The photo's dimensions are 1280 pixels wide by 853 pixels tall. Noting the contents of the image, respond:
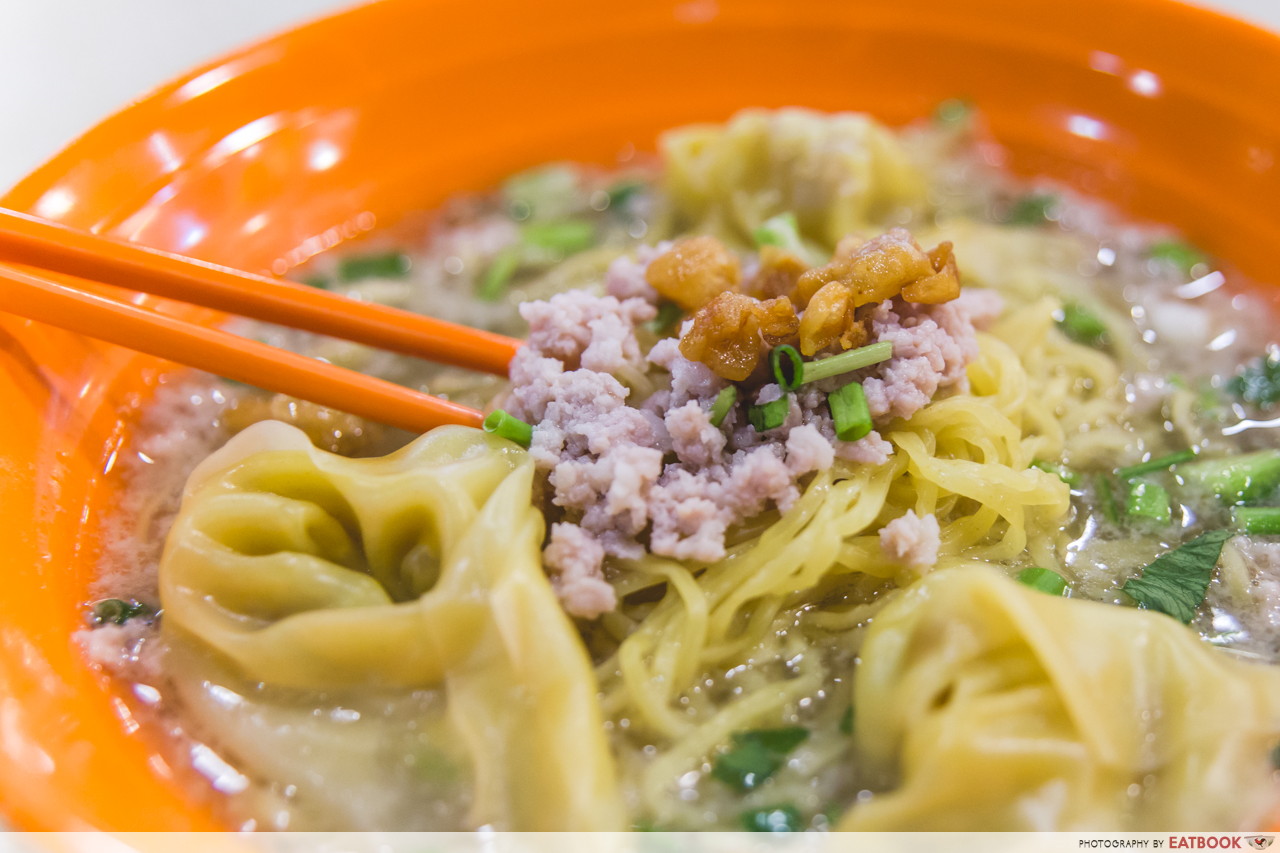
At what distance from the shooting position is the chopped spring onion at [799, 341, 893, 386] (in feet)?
6.01

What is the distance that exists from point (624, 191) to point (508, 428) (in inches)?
58.7

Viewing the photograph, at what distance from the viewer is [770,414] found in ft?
6.06

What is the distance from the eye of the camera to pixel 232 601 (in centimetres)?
187

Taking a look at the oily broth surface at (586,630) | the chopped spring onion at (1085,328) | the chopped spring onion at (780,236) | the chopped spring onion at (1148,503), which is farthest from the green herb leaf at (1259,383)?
the chopped spring onion at (780,236)

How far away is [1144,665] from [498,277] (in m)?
2.01

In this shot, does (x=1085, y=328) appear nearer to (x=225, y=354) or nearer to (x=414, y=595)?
(x=414, y=595)

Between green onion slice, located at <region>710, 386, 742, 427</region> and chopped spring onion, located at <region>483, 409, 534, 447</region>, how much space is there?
0.39 meters

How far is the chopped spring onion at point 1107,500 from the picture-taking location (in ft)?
7.07

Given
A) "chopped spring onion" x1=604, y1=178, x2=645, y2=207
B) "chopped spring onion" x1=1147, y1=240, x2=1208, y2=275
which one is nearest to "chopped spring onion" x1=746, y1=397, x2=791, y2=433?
"chopped spring onion" x1=604, y1=178, x2=645, y2=207

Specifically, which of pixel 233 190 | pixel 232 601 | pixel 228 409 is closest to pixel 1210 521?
pixel 232 601

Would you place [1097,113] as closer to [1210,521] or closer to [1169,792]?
[1210,521]

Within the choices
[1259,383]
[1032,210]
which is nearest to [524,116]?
[1032,210]

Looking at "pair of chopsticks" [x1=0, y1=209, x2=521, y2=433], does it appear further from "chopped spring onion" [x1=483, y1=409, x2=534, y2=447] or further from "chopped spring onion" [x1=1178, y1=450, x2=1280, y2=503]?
"chopped spring onion" [x1=1178, y1=450, x2=1280, y2=503]

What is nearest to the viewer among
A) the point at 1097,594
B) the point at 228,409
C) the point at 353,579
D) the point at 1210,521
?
the point at 353,579
